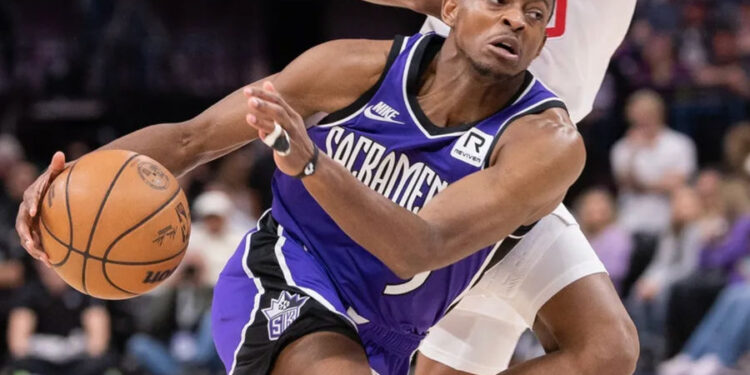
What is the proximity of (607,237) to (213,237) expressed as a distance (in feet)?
11.3

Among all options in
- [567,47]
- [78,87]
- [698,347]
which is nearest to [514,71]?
[567,47]

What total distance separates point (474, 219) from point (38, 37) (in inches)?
487

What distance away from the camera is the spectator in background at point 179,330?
1066 cm

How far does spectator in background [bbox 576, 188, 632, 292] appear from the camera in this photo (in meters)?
10.0

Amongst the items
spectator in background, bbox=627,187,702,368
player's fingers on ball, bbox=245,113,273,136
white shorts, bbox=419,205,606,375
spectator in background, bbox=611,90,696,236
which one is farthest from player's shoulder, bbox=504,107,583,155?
spectator in background, bbox=611,90,696,236

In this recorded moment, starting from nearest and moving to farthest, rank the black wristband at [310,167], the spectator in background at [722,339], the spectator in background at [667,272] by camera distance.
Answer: the black wristband at [310,167]
the spectator in background at [722,339]
the spectator in background at [667,272]

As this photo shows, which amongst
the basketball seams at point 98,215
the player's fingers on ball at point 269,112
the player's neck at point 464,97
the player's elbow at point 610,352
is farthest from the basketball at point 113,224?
the player's elbow at point 610,352

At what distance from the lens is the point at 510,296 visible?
521cm

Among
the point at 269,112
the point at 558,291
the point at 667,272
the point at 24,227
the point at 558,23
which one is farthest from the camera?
the point at 667,272

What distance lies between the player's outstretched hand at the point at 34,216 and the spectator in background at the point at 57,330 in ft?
19.7

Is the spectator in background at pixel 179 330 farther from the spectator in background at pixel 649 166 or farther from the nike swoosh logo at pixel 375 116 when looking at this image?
the nike swoosh logo at pixel 375 116

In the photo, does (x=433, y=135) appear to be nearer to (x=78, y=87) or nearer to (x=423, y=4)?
(x=423, y=4)

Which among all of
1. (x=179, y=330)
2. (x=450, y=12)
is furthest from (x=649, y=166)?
(x=450, y=12)

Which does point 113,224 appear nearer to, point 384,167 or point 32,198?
point 32,198
